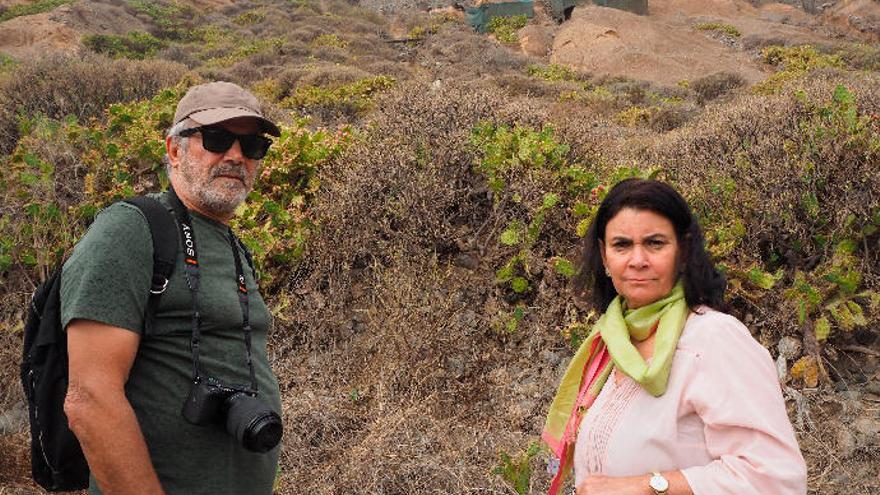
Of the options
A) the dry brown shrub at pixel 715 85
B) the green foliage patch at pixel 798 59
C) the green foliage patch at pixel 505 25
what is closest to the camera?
the dry brown shrub at pixel 715 85

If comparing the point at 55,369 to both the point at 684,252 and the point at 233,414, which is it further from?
the point at 684,252

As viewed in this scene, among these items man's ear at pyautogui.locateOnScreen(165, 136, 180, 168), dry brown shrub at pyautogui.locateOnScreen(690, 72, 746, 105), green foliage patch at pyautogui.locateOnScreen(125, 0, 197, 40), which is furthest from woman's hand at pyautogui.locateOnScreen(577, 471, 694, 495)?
green foliage patch at pyautogui.locateOnScreen(125, 0, 197, 40)

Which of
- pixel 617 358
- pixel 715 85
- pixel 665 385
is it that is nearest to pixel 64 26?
pixel 715 85

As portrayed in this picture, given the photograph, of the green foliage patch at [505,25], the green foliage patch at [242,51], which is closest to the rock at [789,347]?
the green foliage patch at [242,51]

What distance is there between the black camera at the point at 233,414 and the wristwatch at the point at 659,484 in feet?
3.04

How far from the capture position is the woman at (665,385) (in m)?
1.50

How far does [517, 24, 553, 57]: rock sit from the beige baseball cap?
22876mm

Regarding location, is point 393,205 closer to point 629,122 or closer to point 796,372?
point 796,372

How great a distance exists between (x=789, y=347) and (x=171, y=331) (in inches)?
133

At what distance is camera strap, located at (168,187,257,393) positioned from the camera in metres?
1.83

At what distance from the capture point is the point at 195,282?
1.85 m

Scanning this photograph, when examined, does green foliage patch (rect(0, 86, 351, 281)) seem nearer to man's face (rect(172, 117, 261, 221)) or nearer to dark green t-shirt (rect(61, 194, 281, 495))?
man's face (rect(172, 117, 261, 221))

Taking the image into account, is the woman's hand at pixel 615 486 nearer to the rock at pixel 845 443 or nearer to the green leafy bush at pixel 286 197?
the rock at pixel 845 443

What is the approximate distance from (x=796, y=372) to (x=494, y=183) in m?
2.26
